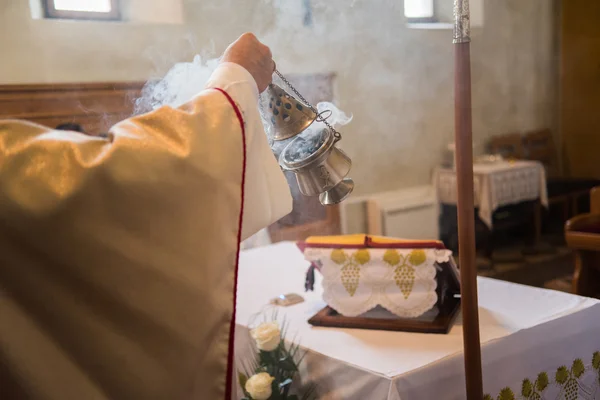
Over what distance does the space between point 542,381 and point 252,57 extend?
1.09 meters

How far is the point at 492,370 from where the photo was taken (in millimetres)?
1443

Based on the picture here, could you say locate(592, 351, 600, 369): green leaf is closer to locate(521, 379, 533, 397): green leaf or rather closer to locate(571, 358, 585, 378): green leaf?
locate(571, 358, 585, 378): green leaf

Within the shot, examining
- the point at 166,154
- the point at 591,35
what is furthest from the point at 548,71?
the point at 166,154

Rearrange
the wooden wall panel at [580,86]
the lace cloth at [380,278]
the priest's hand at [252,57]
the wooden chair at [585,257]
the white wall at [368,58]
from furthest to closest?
the wooden wall panel at [580,86]
the white wall at [368,58]
the wooden chair at [585,257]
the lace cloth at [380,278]
the priest's hand at [252,57]

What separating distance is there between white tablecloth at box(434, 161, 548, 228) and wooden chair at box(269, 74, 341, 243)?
1.08m

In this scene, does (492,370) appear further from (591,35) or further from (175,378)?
(591,35)

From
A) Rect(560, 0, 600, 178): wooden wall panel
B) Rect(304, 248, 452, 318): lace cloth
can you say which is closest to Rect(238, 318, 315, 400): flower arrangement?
Rect(304, 248, 452, 318): lace cloth

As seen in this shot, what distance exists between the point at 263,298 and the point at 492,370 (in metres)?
0.80

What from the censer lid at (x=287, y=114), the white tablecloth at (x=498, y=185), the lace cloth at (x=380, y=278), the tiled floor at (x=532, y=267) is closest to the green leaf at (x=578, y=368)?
the lace cloth at (x=380, y=278)

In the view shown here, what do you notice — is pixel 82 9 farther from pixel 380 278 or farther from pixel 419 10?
pixel 380 278

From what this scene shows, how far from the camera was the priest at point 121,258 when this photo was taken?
816 mm

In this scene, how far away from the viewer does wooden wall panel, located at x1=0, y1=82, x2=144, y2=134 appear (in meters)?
3.28

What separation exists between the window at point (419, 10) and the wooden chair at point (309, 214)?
76 cm

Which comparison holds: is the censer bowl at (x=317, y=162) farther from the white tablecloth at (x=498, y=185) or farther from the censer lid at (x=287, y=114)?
the white tablecloth at (x=498, y=185)
